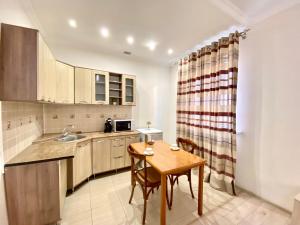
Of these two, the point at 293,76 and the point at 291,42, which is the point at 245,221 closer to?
the point at 293,76

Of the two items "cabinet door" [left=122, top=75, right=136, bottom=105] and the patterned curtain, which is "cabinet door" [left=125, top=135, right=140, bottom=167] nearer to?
"cabinet door" [left=122, top=75, right=136, bottom=105]

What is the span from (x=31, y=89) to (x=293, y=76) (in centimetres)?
313

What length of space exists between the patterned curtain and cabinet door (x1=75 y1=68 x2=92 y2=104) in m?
2.17

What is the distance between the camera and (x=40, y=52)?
61.5 inches

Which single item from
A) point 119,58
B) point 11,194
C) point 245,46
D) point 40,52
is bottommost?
point 11,194

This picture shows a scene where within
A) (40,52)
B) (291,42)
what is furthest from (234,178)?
(40,52)

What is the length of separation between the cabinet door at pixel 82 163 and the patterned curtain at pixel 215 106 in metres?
2.18

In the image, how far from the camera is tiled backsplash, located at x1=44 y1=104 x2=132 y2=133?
9.43 ft

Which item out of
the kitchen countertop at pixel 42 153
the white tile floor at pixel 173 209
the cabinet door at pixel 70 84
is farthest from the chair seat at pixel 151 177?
the cabinet door at pixel 70 84

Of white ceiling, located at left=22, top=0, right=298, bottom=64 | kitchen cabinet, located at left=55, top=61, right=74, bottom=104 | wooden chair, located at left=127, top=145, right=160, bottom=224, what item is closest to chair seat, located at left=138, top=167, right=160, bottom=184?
wooden chair, located at left=127, top=145, right=160, bottom=224

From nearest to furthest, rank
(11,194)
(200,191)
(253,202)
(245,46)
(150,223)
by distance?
(11,194) → (150,223) → (200,191) → (253,202) → (245,46)

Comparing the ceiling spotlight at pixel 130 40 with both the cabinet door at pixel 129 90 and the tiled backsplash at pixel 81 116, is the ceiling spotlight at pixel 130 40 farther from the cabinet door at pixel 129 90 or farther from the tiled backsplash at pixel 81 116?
the tiled backsplash at pixel 81 116

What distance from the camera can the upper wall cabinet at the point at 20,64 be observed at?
1.38 m

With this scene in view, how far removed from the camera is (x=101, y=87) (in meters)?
3.14
